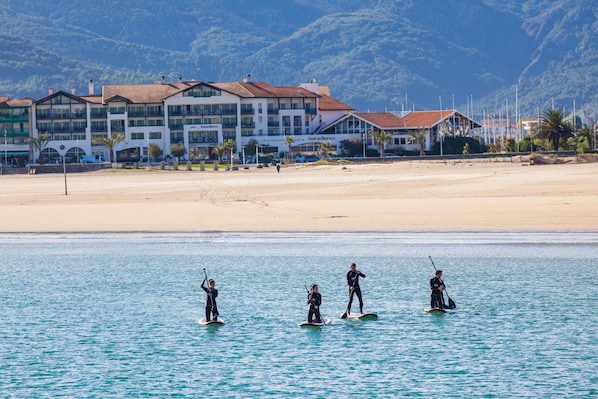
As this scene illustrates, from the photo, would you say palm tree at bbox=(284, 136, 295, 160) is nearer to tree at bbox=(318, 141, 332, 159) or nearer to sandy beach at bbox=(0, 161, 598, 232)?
tree at bbox=(318, 141, 332, 159)

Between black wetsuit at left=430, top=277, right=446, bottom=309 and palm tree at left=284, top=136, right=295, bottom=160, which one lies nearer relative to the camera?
black wetsuit at left=430, top=277, right=446, bottom=309

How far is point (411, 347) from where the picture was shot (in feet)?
86.7

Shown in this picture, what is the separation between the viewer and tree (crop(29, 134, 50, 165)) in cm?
11581

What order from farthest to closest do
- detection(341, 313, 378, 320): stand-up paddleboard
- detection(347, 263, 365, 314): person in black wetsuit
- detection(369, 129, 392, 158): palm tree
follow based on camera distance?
1. detection(369, 129, 392, 158): palm tree
2. detection(341, 313, 378, 320): stand-up paddleboard
3. detection(347, 263, 365, 314): person in black wetsuit

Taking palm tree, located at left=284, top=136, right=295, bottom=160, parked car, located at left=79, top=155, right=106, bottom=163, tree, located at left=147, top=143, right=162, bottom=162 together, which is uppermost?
palm tree, located at left=284, top=136, right=295, bottom=160

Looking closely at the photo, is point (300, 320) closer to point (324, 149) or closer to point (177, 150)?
point (324, 149)

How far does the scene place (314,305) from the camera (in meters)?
28.0

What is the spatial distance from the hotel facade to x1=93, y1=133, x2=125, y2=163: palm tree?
0.97 metres

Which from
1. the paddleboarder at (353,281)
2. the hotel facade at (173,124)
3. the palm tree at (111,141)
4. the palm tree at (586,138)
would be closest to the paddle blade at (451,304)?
the paddleboarder at (353,281)

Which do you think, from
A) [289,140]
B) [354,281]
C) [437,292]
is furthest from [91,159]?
[354,281]

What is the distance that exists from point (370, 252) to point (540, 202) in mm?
15365

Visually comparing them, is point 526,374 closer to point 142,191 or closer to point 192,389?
point 192,389

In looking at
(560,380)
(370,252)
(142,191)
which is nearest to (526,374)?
(560,380)

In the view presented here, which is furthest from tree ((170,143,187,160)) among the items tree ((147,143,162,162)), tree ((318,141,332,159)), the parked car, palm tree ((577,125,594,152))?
palm tree ((577,125,594,152))
